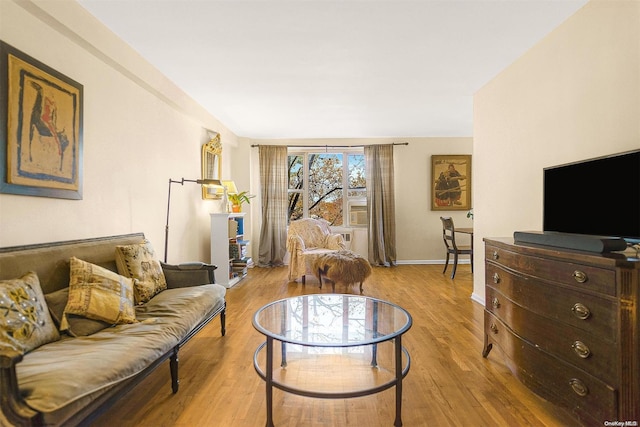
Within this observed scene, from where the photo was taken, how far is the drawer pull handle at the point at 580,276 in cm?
141

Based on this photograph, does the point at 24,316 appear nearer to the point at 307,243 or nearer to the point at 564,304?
the point at 564,304

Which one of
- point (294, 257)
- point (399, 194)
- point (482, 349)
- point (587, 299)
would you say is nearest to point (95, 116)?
point (294, 257)

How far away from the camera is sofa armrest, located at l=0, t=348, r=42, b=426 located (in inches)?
40.7

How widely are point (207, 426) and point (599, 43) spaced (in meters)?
3.19

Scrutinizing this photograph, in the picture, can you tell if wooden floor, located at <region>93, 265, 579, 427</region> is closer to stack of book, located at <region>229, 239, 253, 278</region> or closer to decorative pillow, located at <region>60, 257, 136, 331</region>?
decorative pillow, located at <region>60, 257, 136, 331</region>

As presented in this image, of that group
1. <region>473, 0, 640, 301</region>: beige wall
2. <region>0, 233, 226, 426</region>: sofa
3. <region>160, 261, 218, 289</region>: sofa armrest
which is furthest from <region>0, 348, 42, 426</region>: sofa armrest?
<region>473, 0, 640, 301</region>: beige wall

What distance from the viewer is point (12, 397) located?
1054 millimetres

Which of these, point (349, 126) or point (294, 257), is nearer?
point (294, 257)

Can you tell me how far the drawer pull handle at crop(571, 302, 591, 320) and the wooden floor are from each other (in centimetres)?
60

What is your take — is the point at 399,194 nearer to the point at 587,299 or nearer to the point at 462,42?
the point at 462,42

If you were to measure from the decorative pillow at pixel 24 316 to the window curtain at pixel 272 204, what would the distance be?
4.31 metres

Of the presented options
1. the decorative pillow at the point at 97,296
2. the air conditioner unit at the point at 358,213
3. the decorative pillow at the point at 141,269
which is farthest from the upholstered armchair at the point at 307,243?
the decorative pillow at the point at 97,296

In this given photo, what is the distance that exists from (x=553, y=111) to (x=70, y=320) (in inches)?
137

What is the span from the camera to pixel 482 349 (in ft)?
8.03
